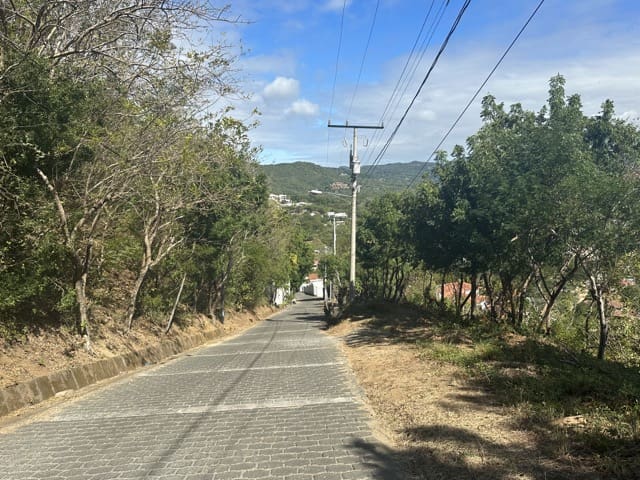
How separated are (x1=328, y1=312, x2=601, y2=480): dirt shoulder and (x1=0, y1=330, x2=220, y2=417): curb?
5.60 meters

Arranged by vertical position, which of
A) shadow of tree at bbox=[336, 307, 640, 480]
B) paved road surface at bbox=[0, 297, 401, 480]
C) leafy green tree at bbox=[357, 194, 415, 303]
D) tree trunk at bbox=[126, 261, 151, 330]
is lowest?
paved road surface at bbox=[0, 297, 401, 480]

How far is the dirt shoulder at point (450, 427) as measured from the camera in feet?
Result: 14.2

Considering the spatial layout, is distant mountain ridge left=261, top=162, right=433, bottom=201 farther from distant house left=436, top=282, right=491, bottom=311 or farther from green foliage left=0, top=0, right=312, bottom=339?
green foliage left=0, top=0, right=312, bottom=339

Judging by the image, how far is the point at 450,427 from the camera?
5523 mm

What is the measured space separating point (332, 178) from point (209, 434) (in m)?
86.9

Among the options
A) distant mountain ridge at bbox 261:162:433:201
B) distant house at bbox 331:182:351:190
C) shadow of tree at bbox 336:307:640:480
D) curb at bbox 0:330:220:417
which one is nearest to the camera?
shadow of tree at bbox 336:307:640:480

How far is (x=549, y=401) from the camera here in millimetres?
5914

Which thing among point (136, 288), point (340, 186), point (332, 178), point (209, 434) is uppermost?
point (332, 178)

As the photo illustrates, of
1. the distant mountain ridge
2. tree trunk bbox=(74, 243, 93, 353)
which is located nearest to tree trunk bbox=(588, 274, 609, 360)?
the distant mountain ridge

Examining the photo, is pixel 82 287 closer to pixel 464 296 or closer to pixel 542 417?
pixel 542 417

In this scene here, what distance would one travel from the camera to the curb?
7.81 meters

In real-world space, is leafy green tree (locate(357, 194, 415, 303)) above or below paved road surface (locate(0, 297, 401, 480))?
above

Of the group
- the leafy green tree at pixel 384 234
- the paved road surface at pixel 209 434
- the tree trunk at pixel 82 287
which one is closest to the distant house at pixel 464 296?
the leafy green tree at pixel 384 234

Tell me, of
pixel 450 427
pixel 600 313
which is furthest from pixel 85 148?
pixel 600 313
